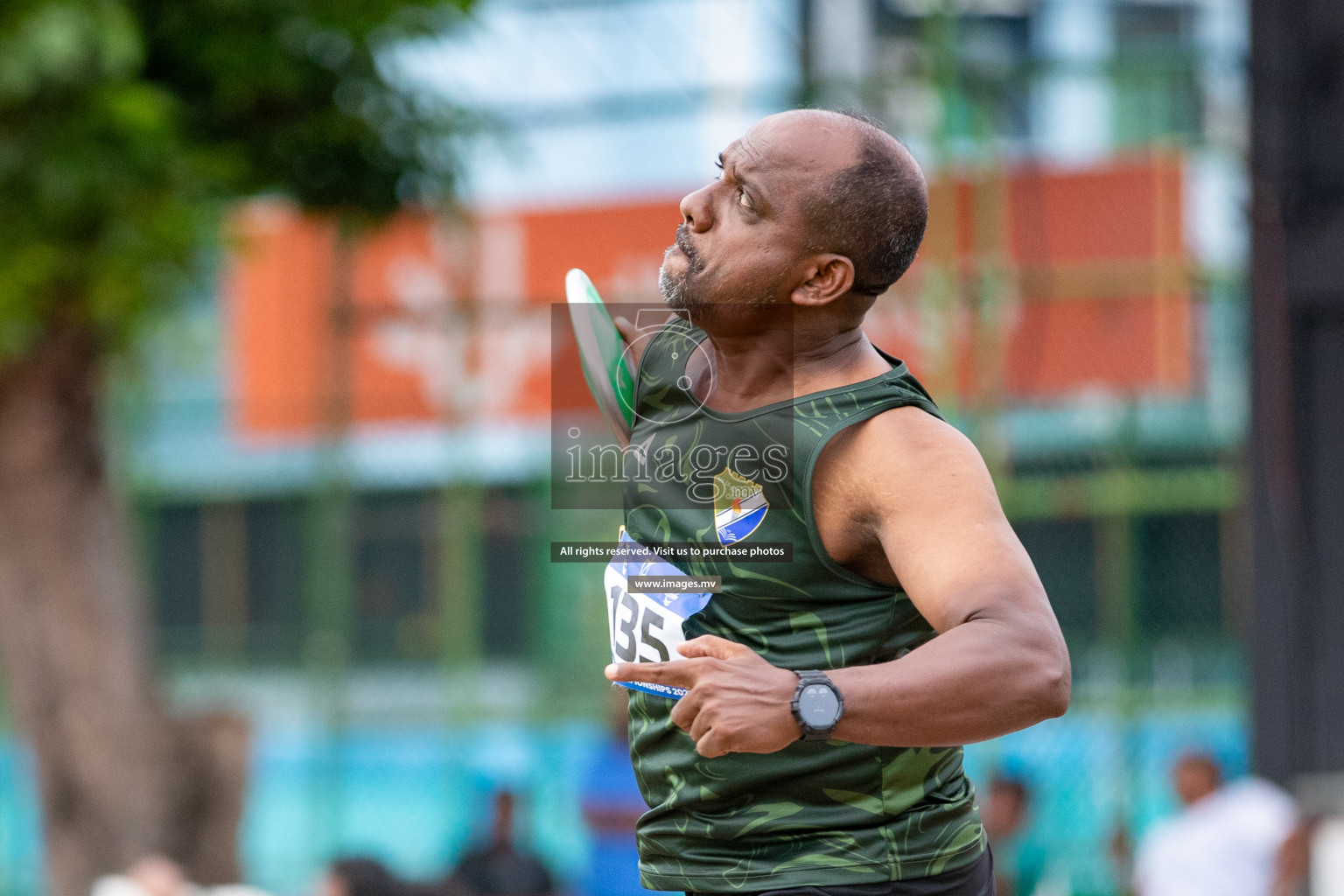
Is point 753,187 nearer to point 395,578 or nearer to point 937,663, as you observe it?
point 937,663

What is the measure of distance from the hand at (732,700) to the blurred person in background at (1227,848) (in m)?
4.93

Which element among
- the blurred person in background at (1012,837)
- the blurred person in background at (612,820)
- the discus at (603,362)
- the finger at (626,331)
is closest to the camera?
the discus at (603,362)

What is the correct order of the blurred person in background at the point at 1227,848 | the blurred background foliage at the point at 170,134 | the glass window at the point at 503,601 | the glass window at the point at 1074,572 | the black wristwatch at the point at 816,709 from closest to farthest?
the black wristwatch at the point at 816,709, the blurred background foliage at the point at 170,134, the blurred person in background at the point at 1227,848, the glass window at the point at 1074,572, the glass window at the point at 503,601

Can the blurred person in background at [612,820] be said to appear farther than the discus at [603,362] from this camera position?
Yes

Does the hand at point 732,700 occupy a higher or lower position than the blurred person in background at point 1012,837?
higher

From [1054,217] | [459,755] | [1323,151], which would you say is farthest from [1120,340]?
[459,755]

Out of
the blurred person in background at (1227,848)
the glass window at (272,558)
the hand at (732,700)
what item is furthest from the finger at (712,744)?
the glass window at (272,558)

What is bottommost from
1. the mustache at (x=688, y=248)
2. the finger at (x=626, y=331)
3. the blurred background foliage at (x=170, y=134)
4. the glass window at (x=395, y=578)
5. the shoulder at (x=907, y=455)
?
the glass window at (x=395, y=578)

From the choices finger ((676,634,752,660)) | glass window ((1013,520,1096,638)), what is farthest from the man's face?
glass window ((1013,520,1096,638))

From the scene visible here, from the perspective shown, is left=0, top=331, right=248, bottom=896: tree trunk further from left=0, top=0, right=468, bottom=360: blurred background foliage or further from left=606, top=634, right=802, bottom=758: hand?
left=606, top=634, right=802, bottom=758: hand

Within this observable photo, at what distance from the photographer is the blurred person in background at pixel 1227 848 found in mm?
6129

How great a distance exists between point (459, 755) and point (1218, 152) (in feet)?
14.9

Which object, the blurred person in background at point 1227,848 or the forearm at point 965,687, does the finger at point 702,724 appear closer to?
the forearm at point 965,687

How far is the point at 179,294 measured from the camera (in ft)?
21.8
